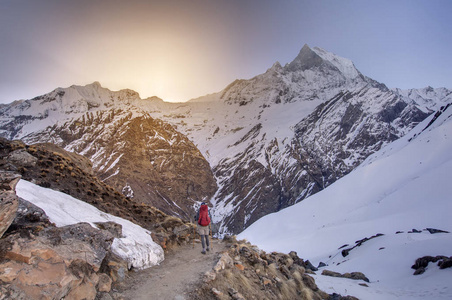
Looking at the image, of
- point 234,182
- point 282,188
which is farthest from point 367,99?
point 234,182

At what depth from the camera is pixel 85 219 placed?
30.2 ft

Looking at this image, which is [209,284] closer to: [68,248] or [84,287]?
[84,287]

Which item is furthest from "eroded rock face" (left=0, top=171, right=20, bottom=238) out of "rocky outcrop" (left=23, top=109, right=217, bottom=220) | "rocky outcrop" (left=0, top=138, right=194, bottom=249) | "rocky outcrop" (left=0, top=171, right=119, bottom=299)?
"rocky outcrop" (left=23, top=109, right=217, bottom=220)

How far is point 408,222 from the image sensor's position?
25.1 meters

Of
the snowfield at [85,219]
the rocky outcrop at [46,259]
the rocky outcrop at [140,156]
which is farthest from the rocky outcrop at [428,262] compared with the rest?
the rocky outcrop at [140,156]

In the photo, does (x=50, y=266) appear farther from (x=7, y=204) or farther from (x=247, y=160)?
(x=247, y=160)

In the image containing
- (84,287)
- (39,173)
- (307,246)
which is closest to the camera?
(84,287)

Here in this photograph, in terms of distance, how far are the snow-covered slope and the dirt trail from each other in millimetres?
7208

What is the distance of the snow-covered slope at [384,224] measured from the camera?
13633 mm

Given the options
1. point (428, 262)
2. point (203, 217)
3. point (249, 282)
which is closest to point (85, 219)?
point (203, 217)

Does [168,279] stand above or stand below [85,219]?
below

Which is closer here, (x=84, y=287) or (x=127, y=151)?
(x=84, y=287)

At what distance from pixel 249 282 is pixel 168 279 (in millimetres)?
2582

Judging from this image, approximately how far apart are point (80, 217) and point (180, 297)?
5.01 meters
